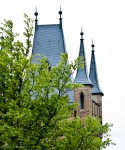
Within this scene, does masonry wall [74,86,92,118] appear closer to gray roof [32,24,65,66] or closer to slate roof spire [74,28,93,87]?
slate roof spire [74,28,93,87]

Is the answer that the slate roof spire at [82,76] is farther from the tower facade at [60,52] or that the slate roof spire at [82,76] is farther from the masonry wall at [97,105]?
the masonry wall at [97,105]

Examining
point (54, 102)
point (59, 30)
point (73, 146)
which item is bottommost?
point (73, 146)

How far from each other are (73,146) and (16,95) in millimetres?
2345

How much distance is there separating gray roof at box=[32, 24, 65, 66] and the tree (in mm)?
22311

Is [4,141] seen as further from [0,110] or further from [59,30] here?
[59,30]

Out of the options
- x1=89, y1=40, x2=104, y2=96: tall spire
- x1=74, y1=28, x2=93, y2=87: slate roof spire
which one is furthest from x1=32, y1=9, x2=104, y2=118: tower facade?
x1=89, y1=40, x2=104, y2=96: tall spire

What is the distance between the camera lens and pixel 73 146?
660 inches

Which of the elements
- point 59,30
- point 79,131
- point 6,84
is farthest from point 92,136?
point 59,30

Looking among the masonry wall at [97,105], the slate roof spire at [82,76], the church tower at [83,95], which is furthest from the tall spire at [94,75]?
the church tower at [83,95]

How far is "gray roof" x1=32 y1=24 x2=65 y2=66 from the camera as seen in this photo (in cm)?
4025

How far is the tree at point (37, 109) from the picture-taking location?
16.4m

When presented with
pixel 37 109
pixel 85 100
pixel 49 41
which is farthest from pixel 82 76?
pixel 37 109

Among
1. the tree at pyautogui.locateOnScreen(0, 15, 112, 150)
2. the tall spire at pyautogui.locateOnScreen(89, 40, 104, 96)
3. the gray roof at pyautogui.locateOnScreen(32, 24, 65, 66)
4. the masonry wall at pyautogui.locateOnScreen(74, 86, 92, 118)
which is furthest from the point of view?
the tall spire at pyautogui.locateOnScreen(89, 40, 104, 96)

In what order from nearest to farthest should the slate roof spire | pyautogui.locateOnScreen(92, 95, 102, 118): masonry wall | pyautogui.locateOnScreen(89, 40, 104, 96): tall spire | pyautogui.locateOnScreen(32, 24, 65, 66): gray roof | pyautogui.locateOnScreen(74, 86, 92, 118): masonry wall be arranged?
1. pyautogui.locateOnScreen(74, 86, 92, 118): masonry wall
2. the slate roof spire
3. pyautogui.locateOnScreen(32, 24, 65, 66): gray roof
4. pyautogui.locateOnScreen(92, 95, 102, 118): masonry wall
5. pyautogui.locateOnScreen(89, 40, 104, 96): tall spire
